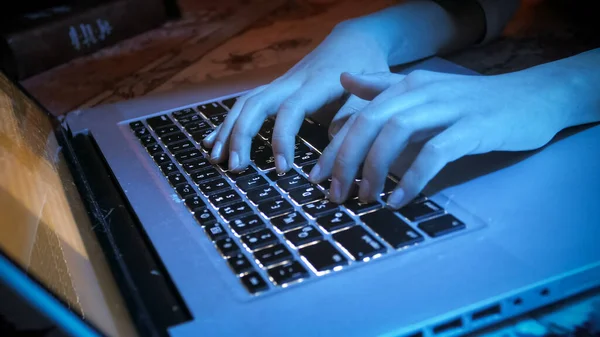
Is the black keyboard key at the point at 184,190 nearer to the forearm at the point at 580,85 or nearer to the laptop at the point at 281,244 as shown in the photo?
the laptop at the point at 281,244

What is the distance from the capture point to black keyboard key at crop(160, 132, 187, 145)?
2.02ft

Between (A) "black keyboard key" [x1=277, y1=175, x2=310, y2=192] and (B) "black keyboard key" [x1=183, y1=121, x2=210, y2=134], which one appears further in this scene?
(B) "black keyboard key" [x1=183, y1=121, x2=210, y2=134]

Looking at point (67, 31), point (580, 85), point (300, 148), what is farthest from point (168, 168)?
point (67, 31)

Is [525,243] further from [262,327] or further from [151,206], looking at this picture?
[151,206]

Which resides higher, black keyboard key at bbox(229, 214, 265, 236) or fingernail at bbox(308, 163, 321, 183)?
fingernail at bbox(308, 163, 321, 183)

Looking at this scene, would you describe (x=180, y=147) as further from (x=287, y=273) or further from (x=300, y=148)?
(x=287, y=273)

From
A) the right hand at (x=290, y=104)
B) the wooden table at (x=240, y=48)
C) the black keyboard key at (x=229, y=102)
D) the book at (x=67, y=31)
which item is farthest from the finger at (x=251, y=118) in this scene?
the book at (x=67, y=31)

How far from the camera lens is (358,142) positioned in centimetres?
46

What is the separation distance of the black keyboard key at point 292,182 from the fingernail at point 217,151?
78 millimetres

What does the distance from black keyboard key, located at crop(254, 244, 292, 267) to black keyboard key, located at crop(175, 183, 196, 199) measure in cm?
12

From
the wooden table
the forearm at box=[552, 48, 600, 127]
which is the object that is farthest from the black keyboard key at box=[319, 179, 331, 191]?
the wooden table

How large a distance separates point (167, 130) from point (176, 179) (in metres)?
0.13

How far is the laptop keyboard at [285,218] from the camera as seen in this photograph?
389 millimetres

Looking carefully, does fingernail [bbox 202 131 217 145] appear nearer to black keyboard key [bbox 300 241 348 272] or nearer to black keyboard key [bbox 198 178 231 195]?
black keyboard key [bbox 198 178 231 195]
